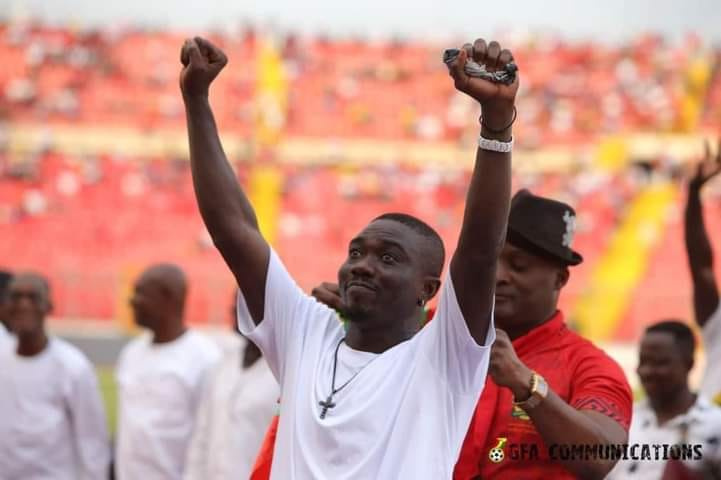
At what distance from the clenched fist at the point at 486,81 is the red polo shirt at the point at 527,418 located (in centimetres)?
100

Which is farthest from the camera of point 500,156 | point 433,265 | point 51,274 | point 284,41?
point 284,41

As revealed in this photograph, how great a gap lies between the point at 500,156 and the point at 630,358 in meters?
16.1

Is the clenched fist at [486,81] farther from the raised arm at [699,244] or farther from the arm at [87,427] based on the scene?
the arm at [87,427]

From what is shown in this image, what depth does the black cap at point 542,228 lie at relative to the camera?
384 centimetres

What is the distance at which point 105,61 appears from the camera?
3428 cm

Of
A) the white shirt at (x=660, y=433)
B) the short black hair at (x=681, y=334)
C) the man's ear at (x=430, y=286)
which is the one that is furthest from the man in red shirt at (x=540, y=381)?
the short black hair at (x=681, y=334)

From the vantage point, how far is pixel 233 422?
6.12 metres

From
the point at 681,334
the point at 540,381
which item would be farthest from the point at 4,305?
the point at 540,381

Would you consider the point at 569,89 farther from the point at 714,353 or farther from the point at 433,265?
the point at 433,265

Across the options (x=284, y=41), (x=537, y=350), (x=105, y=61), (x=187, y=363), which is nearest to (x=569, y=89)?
(x=284, y=41)

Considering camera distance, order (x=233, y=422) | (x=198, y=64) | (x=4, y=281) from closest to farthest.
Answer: (x=198, y=64)
(x=233, y=422)
(x=4, y=281)

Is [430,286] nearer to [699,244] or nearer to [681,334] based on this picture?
[681,334]

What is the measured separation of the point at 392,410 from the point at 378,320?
0.90 ft

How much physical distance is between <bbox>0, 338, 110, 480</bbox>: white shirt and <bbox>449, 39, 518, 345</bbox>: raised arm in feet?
13.5
